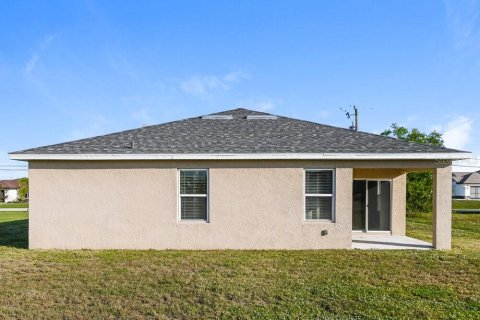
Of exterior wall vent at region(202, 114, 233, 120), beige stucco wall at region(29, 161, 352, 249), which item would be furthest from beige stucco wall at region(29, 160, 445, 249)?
exterior wall vent at region(202, 114, 233, 120)

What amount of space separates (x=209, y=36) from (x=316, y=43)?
15.2 ft

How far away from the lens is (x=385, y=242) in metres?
11.4

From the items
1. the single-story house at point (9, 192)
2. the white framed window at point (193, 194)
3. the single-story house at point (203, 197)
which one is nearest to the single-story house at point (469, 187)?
the single-story house at point (203, 197)

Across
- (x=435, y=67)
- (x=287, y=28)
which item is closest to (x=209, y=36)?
(x=287, y=28)

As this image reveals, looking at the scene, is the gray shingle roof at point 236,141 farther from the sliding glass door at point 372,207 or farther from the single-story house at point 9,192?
the single-story house at point 9,192

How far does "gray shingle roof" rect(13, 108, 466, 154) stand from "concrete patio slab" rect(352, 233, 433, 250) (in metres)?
3.15

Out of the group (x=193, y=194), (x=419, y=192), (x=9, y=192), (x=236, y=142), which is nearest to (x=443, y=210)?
(x=236, y=142)

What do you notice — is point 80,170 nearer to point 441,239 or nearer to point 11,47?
point 11,47

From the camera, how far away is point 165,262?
8.41 meters

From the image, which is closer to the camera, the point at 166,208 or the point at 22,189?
the point at 166,208

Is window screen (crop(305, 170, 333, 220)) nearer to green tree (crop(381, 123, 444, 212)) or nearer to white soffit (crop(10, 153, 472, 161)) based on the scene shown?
white soffit (crop(10, 153, 472, 161))

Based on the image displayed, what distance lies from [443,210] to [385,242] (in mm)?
2200

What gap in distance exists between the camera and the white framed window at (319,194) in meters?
10.5

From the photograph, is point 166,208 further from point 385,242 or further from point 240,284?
point 385,242
